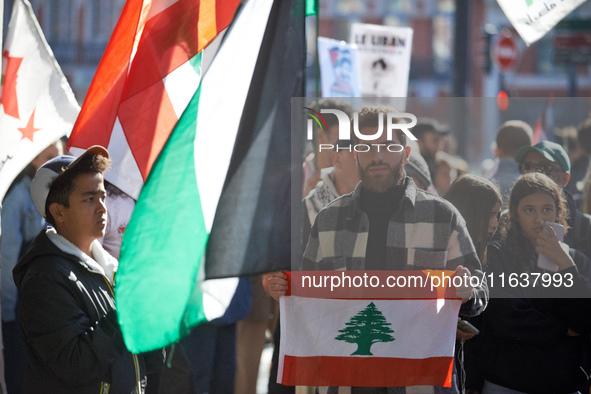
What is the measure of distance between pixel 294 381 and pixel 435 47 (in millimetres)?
36624

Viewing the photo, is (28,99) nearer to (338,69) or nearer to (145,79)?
(145,79)

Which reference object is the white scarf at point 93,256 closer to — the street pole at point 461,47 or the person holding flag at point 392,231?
the person holding flag at point 392,231

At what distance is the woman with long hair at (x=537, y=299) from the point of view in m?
3.21

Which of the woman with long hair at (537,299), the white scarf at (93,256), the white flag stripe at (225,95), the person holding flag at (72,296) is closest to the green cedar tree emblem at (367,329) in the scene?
the woman with long hair at (537,299)

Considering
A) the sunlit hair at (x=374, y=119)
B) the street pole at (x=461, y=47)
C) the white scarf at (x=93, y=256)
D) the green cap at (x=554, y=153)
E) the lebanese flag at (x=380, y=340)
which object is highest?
the street pole at (x=461, y=47)

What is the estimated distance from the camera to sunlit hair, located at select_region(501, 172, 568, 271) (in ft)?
10.6

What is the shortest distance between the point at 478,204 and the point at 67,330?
5.71 ft

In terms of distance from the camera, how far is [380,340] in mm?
3107

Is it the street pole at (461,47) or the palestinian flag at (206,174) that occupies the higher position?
the street pole at (461,47)

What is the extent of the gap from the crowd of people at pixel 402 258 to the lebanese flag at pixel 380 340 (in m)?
0.08

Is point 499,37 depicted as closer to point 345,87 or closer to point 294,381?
point 345,87

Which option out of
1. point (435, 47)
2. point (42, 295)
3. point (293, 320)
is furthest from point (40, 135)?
point (435, 47)

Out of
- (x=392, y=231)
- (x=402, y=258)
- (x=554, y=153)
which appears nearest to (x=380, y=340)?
(x=402, y=258)

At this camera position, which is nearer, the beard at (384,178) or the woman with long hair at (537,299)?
the beard at (384,178)
